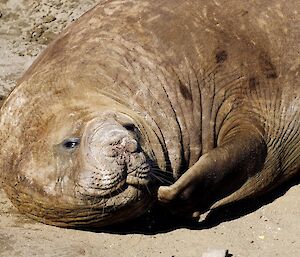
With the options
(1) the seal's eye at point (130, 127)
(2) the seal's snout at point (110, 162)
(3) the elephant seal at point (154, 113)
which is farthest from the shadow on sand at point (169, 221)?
(1) the seal's eye at point (130, 127)

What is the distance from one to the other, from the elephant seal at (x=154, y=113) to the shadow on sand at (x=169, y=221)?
10 centimetres

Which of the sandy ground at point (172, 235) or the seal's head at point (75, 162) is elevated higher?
the seal's head at point (75, 162)

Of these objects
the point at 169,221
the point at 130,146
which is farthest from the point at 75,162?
the point at 169,221

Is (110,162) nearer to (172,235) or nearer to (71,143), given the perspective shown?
(71,143)

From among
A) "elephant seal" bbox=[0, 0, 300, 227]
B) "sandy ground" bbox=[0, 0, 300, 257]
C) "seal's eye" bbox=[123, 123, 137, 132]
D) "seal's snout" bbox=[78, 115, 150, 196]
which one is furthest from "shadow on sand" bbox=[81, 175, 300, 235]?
"seal's eye" bbox=[123, 123, 137, 132]

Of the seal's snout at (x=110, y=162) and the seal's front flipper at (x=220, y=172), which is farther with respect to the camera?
the seal's front flipper at (x=220, y=172)

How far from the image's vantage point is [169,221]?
6.99 m

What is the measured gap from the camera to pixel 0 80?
8.85 m

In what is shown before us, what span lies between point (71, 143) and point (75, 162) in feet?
0.45

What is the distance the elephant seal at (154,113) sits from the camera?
6504mm

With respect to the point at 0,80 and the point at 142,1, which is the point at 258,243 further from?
the point at 0,80

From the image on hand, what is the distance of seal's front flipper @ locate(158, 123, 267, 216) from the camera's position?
21.8 feet

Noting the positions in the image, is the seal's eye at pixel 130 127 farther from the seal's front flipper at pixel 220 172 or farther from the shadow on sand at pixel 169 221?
the shadow on sand at pixel 169 221

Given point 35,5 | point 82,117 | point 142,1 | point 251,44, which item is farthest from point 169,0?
point 35,5
